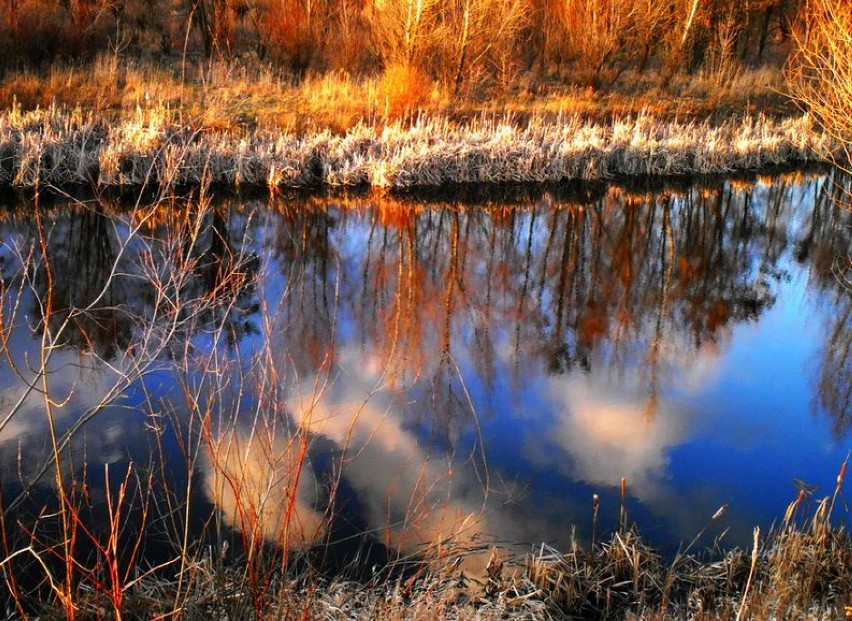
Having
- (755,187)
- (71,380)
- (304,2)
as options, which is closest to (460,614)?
(71,380)

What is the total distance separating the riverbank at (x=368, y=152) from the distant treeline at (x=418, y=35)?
2441 millimetres

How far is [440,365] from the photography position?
5.71 metres

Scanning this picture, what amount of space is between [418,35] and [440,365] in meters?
9.51

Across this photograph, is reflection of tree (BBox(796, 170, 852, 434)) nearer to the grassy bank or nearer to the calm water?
the calm water

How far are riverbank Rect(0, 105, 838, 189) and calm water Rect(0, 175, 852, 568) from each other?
0.66m

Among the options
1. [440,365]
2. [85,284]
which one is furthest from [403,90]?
[440,365]

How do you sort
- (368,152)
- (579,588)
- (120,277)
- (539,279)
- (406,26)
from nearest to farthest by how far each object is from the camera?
(579,588) < (120,277) < (539,279) < (368,152) < (406,26)

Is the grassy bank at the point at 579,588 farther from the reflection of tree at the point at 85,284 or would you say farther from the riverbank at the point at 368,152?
the riverbank at the point at 368,152

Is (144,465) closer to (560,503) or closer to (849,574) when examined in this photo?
(560,503)

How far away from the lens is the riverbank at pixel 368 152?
9.40m

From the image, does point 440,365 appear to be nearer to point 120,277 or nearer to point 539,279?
point 539,279

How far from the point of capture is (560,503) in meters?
4.13

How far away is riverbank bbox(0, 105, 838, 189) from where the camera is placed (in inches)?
370

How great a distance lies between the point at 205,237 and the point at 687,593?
6497 millimetres
